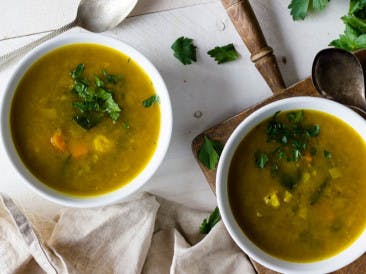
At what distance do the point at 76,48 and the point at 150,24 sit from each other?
0.43 m

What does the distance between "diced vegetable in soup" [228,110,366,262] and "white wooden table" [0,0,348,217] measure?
363mm

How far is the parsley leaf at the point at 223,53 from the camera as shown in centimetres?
308

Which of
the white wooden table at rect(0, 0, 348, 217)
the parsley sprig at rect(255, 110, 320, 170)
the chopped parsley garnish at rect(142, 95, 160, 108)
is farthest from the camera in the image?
the white wooden table at rect(0, 0, 348, 217)

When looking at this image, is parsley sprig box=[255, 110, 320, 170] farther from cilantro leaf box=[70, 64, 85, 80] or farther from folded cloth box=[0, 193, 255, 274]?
cilantro leaf box=[70, 64, 85, 80]

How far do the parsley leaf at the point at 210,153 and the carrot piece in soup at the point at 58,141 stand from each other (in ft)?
2.04

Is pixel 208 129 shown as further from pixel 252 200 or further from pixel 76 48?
pixel 76 48

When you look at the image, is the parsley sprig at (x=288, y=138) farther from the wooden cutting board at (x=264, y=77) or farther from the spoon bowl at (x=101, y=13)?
the spoon bowl at (x=101, y=13)

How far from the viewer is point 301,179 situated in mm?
2789

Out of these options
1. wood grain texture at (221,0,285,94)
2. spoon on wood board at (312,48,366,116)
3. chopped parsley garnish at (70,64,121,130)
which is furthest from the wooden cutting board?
chopped parsley garnish at (70,64,121,130)

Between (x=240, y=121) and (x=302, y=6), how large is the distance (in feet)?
2.00

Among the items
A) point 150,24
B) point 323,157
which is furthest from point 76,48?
point 323,157

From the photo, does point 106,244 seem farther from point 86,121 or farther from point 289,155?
point 289,155

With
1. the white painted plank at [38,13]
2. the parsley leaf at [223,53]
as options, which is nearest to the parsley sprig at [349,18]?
the parsley leaf at [223,53]

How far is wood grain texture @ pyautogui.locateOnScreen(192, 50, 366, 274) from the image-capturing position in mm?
3000
